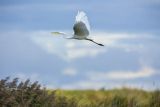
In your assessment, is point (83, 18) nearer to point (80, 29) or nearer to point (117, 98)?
point (80, 29)

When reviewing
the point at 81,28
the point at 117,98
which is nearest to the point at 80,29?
the point at 81,28

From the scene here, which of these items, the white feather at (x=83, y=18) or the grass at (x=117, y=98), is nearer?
the white feather at (x=83, y=18)

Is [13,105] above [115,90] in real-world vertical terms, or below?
below

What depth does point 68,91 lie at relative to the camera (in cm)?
1599

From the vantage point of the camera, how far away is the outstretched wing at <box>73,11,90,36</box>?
25.5 ft

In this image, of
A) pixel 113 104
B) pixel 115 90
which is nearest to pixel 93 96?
pixel 115 90

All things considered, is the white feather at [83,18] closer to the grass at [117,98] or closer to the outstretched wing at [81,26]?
the outstretched wing at [81,26]

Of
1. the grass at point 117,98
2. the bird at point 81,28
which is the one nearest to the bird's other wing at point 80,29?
the bird at point 81,28

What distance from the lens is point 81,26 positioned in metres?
7.79

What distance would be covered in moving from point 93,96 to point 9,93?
6.55 m

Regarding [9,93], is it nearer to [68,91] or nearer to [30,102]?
[30,102]

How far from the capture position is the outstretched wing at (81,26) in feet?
25.5

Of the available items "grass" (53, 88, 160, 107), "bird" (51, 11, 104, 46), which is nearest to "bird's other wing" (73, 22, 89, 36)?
"bird" (51, 11, 104, 46)

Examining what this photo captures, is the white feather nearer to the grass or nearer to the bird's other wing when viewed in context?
the bird's other wing
